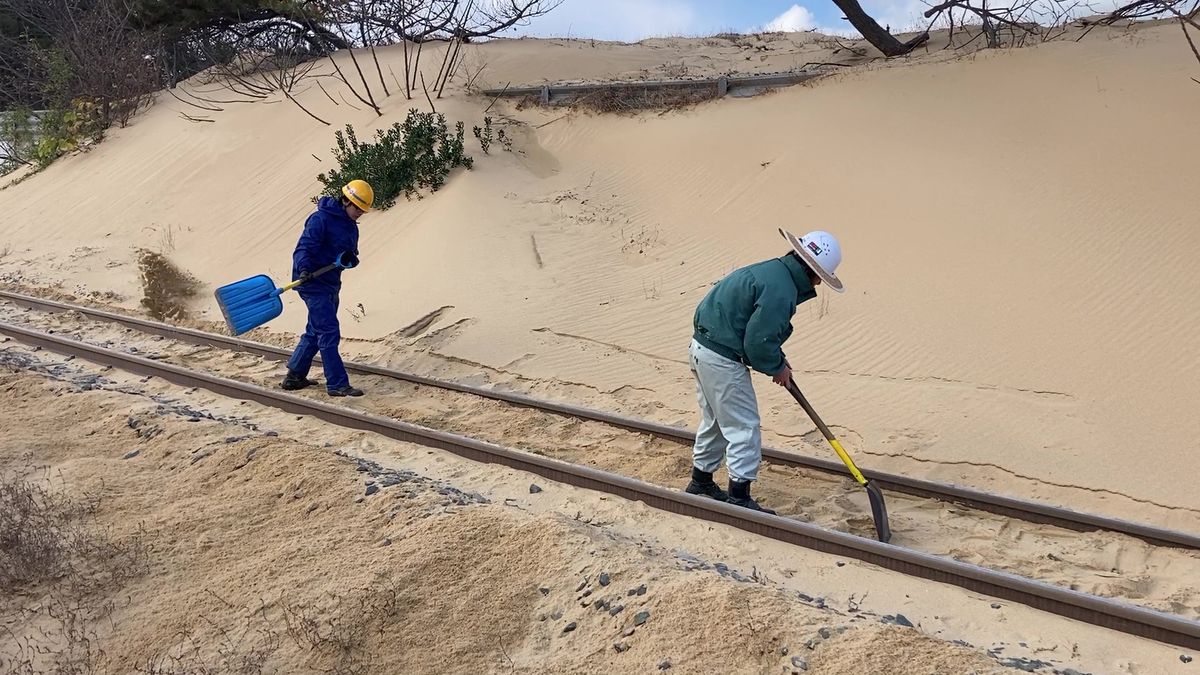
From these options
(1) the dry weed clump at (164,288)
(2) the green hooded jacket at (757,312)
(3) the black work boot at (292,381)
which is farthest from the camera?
(1) the dry weed clump at (164,288)

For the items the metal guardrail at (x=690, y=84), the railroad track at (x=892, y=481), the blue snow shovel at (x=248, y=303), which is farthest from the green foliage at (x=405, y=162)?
the blue snow shovel at (x=248, y=303)

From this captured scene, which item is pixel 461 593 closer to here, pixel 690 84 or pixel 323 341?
pixel 323 341

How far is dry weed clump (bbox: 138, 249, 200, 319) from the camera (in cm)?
1264

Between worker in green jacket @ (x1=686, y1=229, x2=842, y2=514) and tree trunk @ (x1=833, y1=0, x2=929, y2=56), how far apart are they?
46.9 feet

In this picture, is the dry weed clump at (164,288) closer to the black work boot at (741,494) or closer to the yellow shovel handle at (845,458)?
the black work boot at (741,494)

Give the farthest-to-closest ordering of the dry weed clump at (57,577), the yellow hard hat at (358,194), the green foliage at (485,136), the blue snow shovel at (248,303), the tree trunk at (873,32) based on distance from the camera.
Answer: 1. the tree trunk at (873,32)
2. the green foliage at (485,136)
3. the blue snow shovel at (248,303)
4. the yellow hard hat at (358,194)
5. the dry weed clump at (57,577)

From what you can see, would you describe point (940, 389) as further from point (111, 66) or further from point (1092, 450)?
point (111, 66)

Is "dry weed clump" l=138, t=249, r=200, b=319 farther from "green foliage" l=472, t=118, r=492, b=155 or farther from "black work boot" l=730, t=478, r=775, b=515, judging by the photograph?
"black work boot" l=730, t=478, r=775, b=515

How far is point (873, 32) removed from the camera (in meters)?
18.0

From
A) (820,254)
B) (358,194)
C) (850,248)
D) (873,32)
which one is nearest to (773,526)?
(820,254)

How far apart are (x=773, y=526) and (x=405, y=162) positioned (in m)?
11.7

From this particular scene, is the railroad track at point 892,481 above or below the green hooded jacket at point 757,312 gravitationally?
below

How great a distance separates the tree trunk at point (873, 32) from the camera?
17.9 metres

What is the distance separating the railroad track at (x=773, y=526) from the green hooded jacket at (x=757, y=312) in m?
0.98
